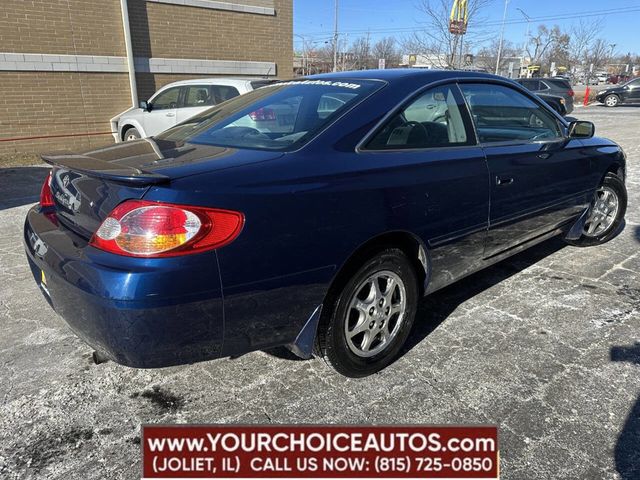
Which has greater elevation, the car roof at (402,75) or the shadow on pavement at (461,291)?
the car roof at (402,75)

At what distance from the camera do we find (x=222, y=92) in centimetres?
865

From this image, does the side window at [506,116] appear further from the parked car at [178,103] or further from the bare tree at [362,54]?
the bare tree at [362,54]

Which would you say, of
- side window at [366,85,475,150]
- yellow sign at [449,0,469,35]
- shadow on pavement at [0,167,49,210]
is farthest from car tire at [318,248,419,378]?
yellow sign at [449,0,469,35]

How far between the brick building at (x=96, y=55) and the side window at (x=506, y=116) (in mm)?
9814

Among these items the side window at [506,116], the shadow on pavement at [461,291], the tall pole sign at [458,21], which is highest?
the tall pole sign at [458,21]

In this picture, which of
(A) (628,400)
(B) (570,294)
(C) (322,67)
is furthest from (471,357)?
(C) (322,67)

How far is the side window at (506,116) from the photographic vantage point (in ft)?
10.5

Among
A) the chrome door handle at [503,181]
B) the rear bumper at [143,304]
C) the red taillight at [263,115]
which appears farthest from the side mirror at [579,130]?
the rear bumper at [143,304]

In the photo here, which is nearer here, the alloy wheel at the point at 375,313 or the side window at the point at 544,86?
the alloy wheel at the point at 375,313

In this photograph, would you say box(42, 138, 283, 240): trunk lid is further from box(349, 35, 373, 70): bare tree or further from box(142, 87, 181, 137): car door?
box(349, 35, 373, 70): bare tree

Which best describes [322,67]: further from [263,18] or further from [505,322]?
[505,322]

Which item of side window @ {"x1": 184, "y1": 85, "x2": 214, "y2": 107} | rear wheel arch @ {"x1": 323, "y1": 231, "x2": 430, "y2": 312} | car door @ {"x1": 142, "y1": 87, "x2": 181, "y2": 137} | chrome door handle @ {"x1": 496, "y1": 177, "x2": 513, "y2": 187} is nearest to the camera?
rear wheel arch @ {"x1": 323, "y1": 231, "x2": 430, "y2": 312}

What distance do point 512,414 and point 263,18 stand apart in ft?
46.6

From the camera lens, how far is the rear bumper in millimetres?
1848
